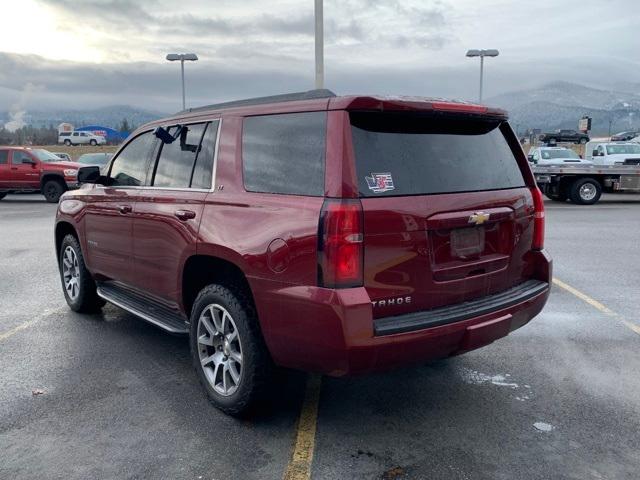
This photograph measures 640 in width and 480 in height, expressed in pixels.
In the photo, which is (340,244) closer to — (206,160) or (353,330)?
(353,330)

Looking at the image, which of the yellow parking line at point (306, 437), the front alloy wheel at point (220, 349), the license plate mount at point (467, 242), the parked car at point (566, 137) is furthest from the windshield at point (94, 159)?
the parked car at point (566, 137)

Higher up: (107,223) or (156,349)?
(107,223)

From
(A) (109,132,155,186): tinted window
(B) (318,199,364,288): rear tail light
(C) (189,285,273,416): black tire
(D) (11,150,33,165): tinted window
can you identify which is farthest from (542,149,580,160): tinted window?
(B) (318,199,364,288): rear tail light

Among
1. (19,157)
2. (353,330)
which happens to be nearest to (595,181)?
(353,330)

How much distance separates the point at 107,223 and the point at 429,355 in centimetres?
315

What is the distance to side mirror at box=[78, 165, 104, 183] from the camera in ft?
17.4

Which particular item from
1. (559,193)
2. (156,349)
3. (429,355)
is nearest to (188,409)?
(156,349)

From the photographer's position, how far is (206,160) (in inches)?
157

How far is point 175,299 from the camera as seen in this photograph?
4.22 metres

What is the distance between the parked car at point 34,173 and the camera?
64.2 feet

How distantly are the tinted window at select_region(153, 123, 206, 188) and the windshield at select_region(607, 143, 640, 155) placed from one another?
23626mm

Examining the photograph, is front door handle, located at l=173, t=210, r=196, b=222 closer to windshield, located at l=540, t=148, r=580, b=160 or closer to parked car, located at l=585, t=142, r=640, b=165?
windshield, located at l=540, t=148, r=580, b=160

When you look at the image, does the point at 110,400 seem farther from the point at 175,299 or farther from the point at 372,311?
the point at 372,311

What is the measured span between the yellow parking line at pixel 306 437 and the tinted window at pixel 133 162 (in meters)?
2.12
